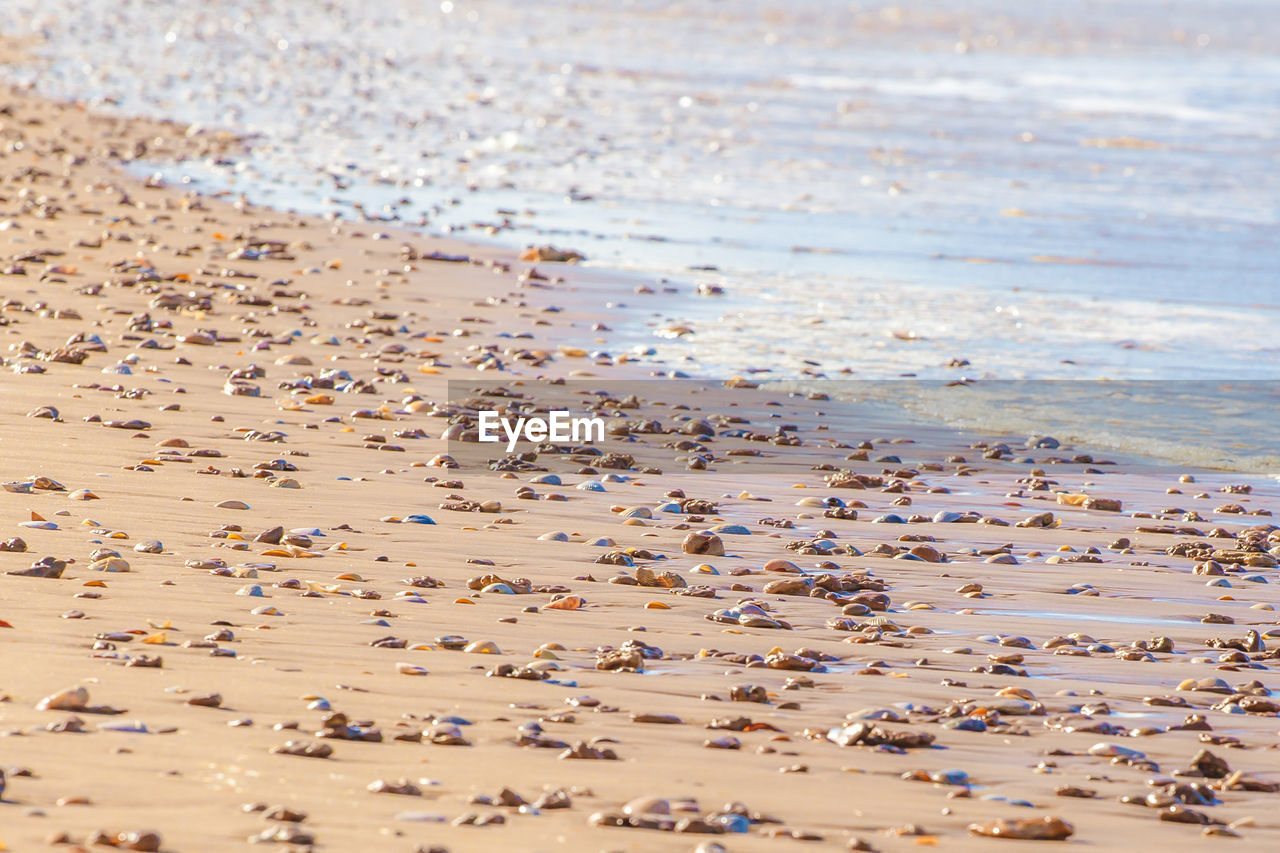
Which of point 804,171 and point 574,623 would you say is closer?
point 574,623

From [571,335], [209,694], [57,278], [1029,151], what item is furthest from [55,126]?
[209,694]

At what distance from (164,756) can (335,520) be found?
2634mm

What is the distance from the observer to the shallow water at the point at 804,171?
40.8 ft

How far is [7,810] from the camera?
363cm

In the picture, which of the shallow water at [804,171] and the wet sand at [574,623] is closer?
the wet sand at [574,623]

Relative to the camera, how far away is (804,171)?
21.8 m

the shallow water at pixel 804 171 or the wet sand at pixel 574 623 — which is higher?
the shallow water at pixel 804 171

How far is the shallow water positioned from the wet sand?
2.29 metres

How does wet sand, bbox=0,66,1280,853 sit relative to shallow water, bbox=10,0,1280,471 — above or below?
below

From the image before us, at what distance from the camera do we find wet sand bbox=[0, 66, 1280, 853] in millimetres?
4008

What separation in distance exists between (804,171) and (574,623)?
1692 centimetres

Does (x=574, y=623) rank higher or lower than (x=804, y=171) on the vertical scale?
lower

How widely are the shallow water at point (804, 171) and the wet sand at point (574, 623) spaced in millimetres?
2293

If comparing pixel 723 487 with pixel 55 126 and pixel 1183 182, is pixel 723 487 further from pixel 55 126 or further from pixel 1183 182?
pixel 1183 182
